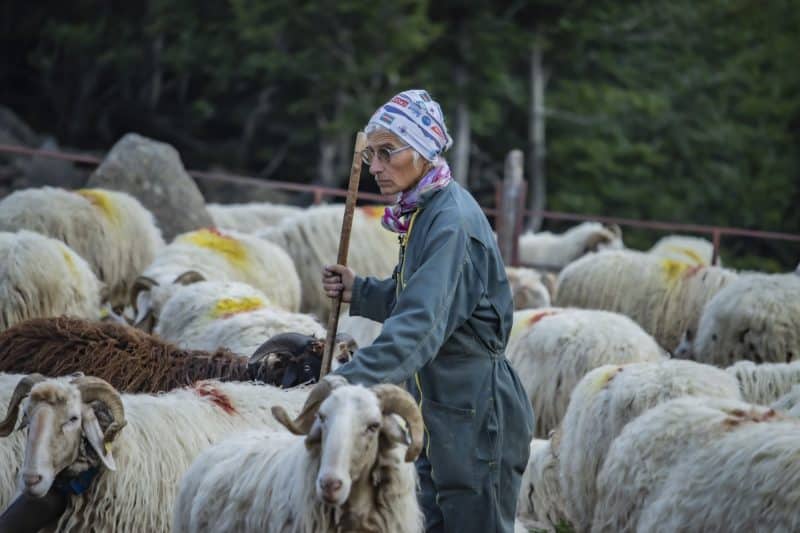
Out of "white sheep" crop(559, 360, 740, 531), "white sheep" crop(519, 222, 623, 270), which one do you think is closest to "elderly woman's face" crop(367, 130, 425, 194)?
"white sheep" crop(559, 360, 740, 531)

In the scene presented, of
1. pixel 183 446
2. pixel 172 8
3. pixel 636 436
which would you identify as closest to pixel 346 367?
pixel 183 446

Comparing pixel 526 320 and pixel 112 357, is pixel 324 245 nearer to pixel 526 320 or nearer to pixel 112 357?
pixel 526 320

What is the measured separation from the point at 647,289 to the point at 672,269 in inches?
13.3

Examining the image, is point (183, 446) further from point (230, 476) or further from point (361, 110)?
point (361, 110)

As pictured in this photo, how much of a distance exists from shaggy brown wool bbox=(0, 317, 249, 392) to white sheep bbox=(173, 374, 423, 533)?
2.20 m

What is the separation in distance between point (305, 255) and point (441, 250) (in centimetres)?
780

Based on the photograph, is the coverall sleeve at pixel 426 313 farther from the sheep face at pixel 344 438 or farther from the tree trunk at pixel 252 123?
the tree trunk at pixel 252 123

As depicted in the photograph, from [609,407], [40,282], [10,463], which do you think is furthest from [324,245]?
[10,463]

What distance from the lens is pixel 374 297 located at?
4.73 m

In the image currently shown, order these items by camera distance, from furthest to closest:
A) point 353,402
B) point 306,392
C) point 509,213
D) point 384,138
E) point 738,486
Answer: point 509,213
point 306,392
point 738,486
point 384,138
point 353,402

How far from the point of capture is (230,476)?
15.6ft

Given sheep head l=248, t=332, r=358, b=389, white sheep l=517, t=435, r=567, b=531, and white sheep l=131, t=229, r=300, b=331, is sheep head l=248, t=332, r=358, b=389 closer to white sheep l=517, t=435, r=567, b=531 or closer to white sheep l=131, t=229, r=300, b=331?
white sheep l=517, t=435, r=567, b=531

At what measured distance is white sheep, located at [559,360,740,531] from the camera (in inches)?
256

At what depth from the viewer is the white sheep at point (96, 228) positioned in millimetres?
Result: 10656
